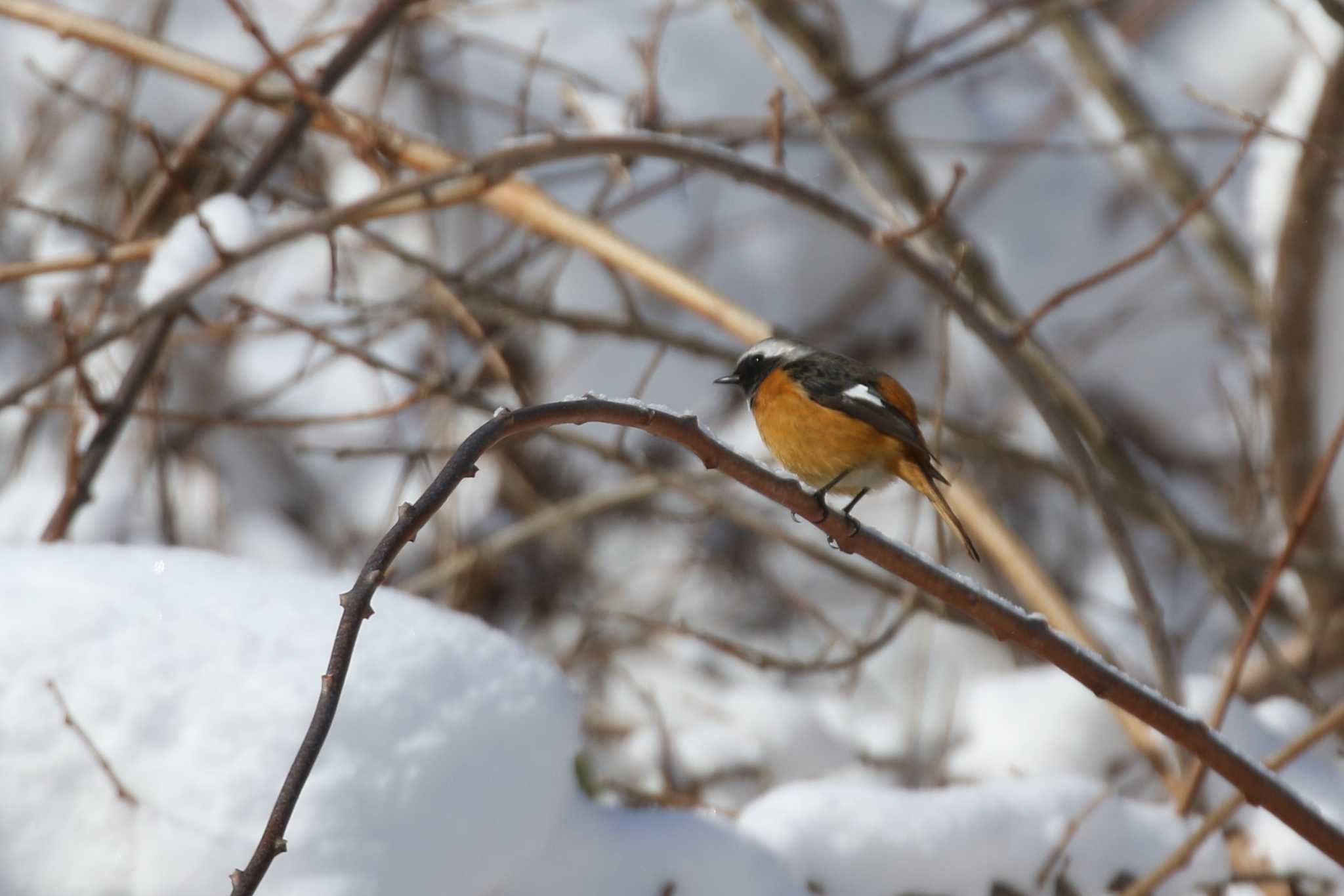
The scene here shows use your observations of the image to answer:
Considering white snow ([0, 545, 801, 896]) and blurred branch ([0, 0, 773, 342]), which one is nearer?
white snow ([0, 545, 801, 896])

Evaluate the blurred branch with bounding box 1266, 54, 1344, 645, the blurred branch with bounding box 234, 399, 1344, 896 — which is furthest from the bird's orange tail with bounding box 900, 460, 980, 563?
the blurred branch with bounding box 1266, 54, 1344, 645

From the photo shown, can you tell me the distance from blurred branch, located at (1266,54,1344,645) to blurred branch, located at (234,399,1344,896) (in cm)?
253

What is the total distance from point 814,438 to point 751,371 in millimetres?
326

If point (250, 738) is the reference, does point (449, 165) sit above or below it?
above

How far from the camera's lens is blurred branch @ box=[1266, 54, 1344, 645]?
400 centimetres

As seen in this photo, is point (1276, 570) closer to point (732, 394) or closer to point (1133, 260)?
point (1133, 260)

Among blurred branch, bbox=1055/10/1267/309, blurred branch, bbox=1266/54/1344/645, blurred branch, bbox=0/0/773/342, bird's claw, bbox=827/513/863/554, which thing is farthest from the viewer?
blurred branch, bbox=1055/10/1267/309

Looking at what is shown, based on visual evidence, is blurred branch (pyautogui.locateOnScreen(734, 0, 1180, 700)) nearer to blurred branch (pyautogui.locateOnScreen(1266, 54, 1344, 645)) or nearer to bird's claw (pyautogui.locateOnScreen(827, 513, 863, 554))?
blurred branch (pyautogui.locateOnScreen(1266, 54, 1344, 645))

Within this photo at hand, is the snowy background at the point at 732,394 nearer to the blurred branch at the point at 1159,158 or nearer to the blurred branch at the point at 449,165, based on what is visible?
the blurred branch at the point at 1159,158

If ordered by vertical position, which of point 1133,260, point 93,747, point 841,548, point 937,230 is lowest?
point 93,747

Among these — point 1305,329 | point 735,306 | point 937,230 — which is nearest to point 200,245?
point 735,306

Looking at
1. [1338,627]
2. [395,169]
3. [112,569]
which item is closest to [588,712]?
[395,169]

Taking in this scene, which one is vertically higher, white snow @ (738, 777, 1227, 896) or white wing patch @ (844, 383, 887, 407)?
white wing patch @ (844, 383, 887, 407)

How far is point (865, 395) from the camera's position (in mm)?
2215
